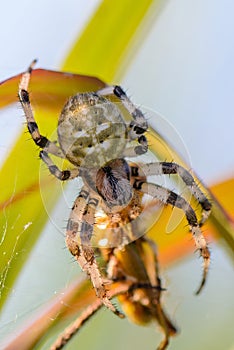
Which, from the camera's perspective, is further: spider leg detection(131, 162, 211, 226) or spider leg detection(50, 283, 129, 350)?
spider leg detection(131, 162, 211, 226)

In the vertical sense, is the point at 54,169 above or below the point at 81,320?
above

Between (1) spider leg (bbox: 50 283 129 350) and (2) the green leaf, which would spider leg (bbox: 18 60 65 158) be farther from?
(1) spider leg (bbox: 50 283 129 350)

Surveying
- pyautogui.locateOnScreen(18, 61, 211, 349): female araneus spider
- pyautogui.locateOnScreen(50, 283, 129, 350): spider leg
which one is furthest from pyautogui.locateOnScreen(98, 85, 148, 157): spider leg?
pyautogui.locateOnScreen(50, 283, 129, 350): spider leg

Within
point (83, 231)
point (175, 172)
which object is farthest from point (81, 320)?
point (175, 172)

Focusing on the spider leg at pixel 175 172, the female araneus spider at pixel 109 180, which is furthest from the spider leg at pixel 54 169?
the spider leg at pixel 175 172

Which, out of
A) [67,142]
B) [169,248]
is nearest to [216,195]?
[169,248]

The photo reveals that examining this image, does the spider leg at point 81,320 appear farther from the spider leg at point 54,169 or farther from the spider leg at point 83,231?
the spider leg at point 54,169

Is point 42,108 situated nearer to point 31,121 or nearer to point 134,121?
point 31,121
